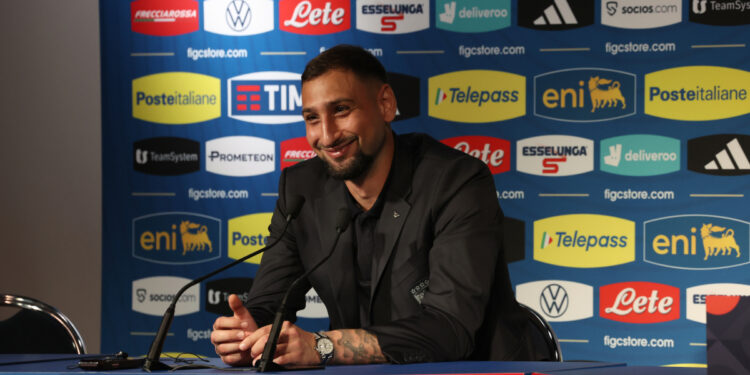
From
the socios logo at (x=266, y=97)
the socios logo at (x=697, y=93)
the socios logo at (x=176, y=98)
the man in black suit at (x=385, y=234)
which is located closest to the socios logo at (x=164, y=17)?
the socios logo at (x=176, y=98)

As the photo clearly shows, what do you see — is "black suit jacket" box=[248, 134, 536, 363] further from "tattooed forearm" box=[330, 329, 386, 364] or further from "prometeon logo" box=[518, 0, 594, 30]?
"prometeon logo" box=[518, 0, 594, 30]

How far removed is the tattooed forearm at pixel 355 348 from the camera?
172cm

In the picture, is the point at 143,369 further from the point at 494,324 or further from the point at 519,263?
the point at 519,263

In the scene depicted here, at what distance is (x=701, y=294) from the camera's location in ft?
11.6

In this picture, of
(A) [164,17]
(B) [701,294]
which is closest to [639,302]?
(B) [701,294]

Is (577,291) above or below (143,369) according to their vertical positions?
below

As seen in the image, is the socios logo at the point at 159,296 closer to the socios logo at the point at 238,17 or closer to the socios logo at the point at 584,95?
the socios logo at the point at 238,17

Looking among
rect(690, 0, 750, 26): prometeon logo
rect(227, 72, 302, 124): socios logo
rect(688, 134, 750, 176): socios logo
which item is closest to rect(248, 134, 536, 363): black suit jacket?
rect(227, 72, 302, 124): socios logo

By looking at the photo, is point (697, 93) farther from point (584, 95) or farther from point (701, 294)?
point (701, 294)

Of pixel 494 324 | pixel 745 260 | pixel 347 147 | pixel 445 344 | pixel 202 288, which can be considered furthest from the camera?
pixel 202 288

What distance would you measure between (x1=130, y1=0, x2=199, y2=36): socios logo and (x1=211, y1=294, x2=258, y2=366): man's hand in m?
2.40

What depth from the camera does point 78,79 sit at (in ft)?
12.9

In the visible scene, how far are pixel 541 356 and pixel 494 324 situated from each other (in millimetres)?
230

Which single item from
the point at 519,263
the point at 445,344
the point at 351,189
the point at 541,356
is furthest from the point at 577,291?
the point at 445,344
